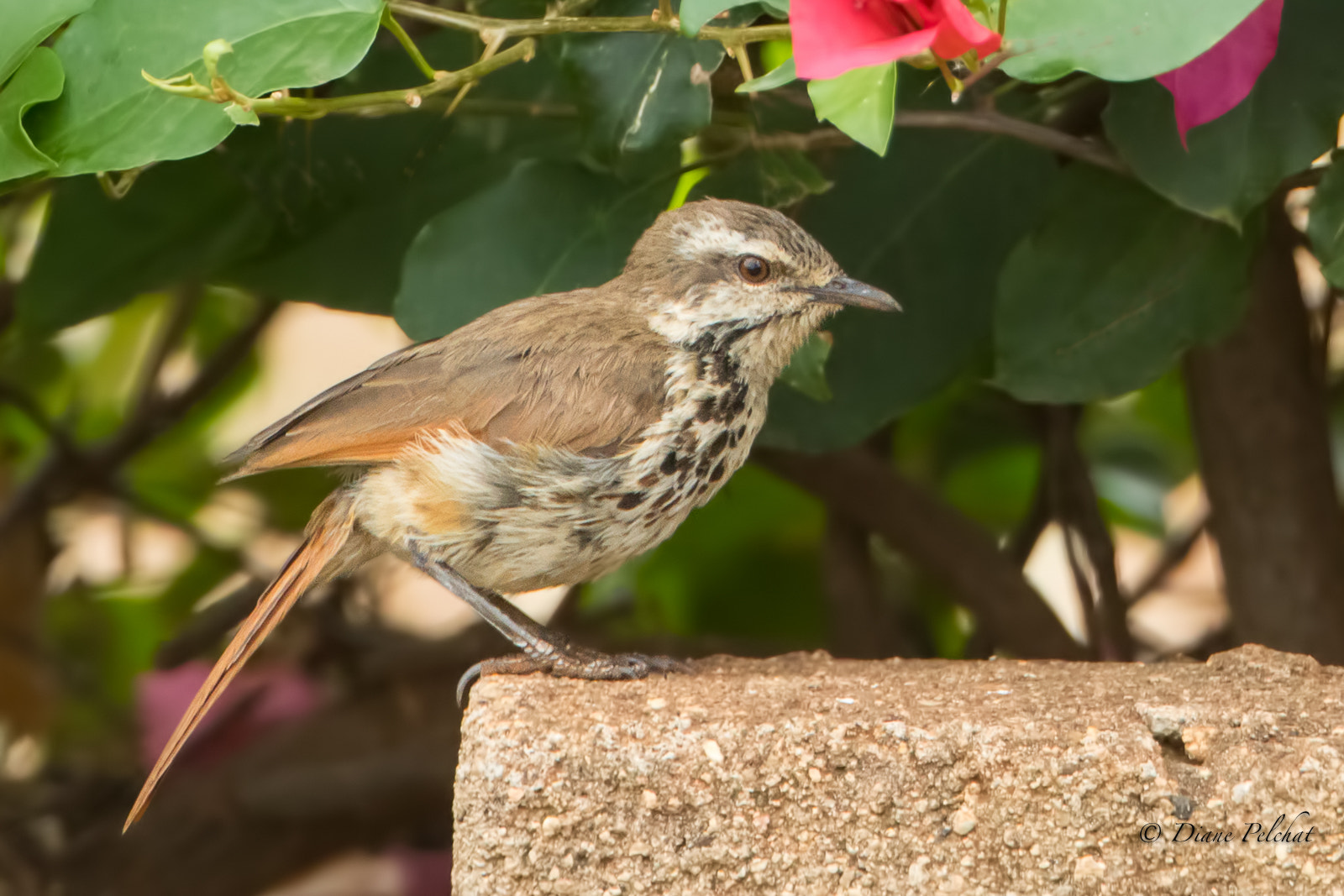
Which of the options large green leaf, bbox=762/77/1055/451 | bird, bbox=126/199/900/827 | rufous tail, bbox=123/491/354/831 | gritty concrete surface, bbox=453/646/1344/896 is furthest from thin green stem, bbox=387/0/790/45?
gritty concrete surface, bbox=453/646/1344/896

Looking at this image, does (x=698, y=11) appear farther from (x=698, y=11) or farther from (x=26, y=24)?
(x=26, y=24)

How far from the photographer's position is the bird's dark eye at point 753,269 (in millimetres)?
2398

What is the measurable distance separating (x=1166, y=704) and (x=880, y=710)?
13.3 inches

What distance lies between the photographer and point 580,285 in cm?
246

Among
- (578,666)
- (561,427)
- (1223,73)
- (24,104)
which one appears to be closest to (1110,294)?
(1223,73)

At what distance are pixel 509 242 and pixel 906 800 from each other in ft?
3.76

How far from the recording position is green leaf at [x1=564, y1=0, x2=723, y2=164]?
7.11ft

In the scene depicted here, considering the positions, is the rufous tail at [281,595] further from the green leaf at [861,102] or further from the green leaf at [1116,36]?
the green leaf at [1116,36]

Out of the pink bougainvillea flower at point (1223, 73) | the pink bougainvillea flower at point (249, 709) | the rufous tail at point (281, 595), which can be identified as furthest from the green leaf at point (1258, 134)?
the pink bougainvillea flower at point (249, 709)

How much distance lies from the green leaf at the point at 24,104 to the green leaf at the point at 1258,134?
58.7 inches

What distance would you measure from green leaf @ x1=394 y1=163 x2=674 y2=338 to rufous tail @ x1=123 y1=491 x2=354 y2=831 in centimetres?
33

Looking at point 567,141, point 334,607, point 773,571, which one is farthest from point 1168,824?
point 334,607

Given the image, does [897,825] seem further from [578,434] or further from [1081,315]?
[1081,315]

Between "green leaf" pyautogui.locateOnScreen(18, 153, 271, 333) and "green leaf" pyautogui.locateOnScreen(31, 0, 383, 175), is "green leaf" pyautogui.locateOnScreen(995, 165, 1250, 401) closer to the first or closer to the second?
"green leaf" pyautogui.locateOnScreen(31, 0, 383, 175)
